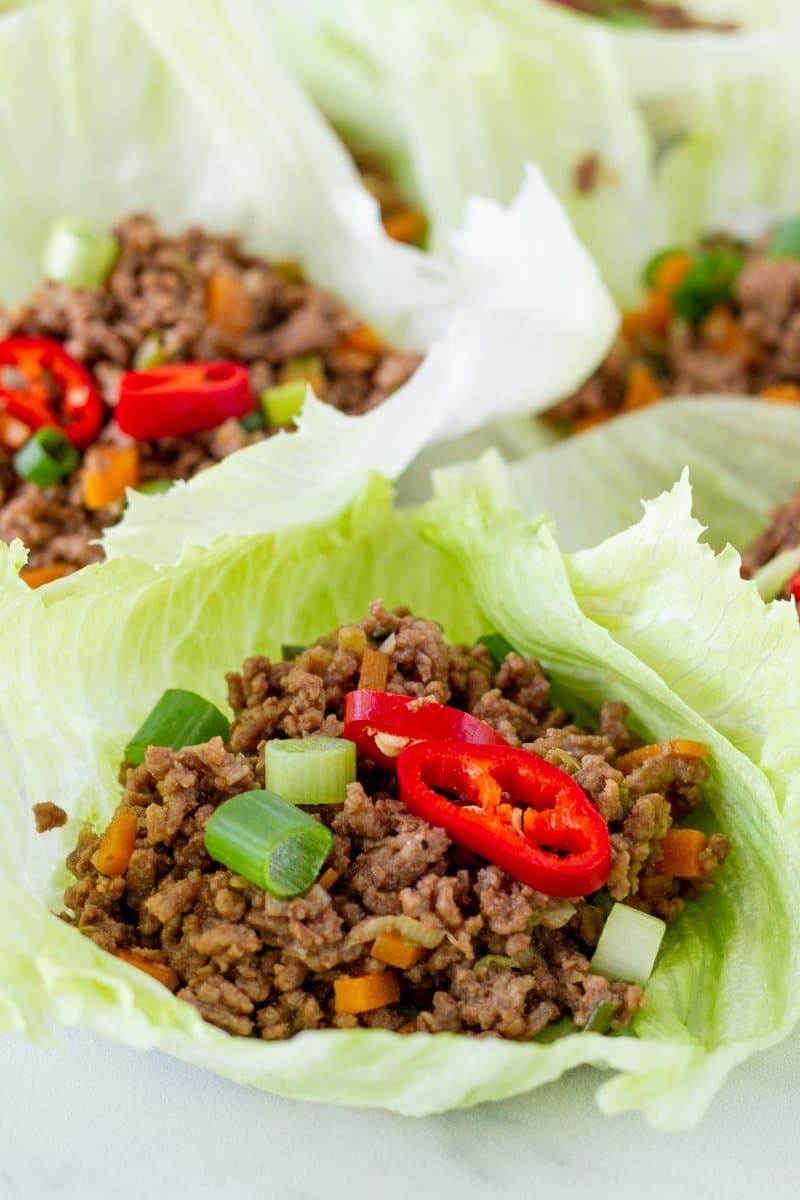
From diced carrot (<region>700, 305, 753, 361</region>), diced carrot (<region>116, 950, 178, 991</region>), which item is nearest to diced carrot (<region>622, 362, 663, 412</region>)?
diced carrot (<region>700, 305, 753, 361</region>)

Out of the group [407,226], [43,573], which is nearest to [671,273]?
[407,226]

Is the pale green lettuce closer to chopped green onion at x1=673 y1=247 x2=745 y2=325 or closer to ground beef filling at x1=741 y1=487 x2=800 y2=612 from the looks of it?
ground beef filling at x1=741 y1=487 x2=800 y2=612

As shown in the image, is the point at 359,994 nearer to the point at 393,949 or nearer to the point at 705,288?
the point at 393,949

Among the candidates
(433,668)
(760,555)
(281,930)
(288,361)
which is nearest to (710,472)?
(760,555)

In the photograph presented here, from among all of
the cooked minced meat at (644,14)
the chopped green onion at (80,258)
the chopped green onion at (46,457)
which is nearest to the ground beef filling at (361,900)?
the chopped green onion at (46,457)

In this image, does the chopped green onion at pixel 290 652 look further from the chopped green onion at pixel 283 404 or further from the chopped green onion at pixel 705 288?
the chopped green onion at pixel 705 288
